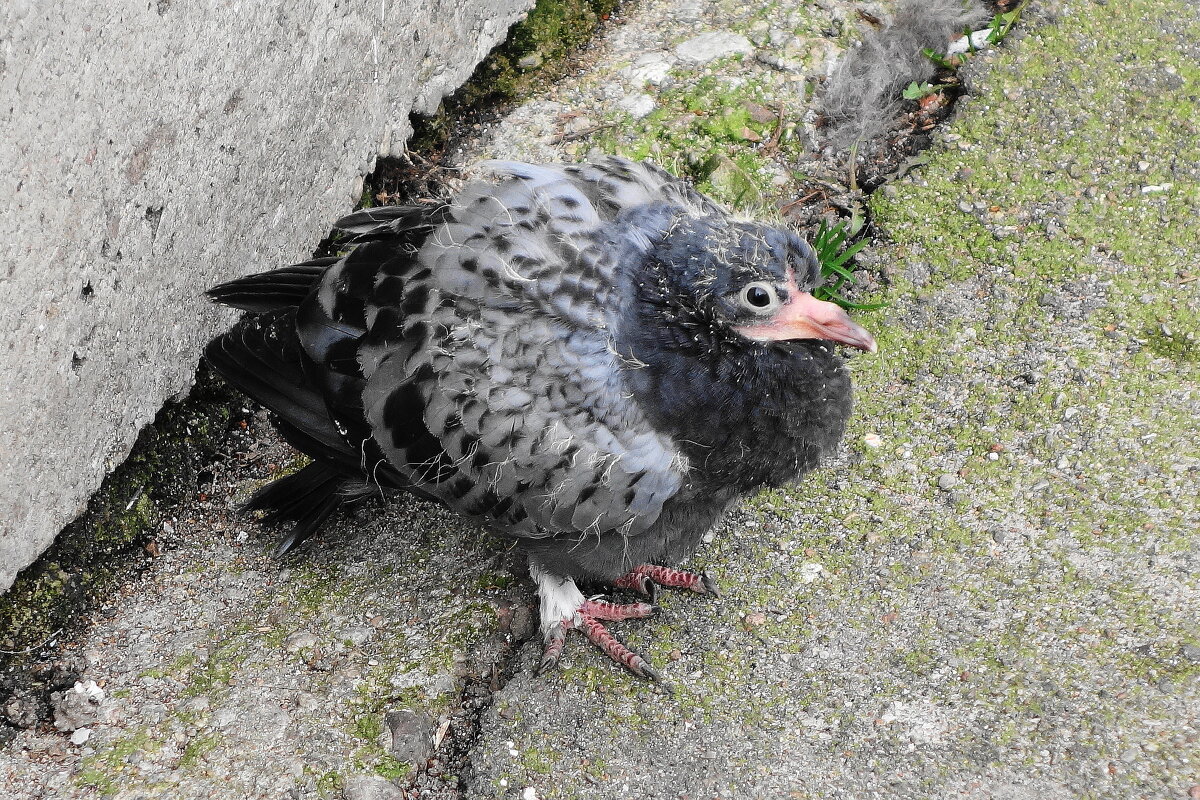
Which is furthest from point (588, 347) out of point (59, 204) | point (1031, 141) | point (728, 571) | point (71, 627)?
point (1031, 141)

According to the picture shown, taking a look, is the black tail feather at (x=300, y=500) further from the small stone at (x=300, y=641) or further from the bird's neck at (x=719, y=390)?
the bird's neck at (x=719, y=390)

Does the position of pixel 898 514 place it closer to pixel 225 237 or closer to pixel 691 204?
pixel 691 204

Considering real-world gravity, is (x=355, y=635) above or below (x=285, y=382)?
below

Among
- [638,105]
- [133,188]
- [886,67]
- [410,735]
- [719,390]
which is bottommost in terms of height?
[410,735]

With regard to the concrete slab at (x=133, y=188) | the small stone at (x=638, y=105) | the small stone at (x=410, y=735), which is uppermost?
the concrete slab at (x=133, y=188)

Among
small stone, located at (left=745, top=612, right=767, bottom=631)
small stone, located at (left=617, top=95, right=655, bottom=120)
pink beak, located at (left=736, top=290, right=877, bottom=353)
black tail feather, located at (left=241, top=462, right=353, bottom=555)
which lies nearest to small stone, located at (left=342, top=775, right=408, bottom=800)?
black tail feather, located at (left=241, top=462, right=353, bottom=555)

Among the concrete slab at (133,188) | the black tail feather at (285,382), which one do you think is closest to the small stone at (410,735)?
the black tail feather at (285,382)

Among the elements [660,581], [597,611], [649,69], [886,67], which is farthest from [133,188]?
[886,67]

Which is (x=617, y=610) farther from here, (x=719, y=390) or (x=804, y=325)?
(x=804, y=325)
